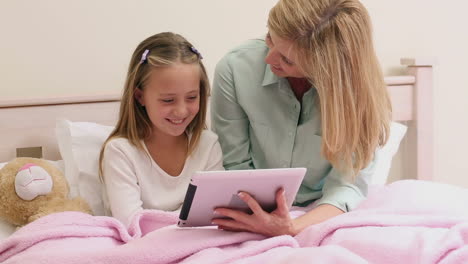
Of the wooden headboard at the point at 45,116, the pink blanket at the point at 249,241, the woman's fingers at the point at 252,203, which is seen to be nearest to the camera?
the pink blanket at the point at 249,241

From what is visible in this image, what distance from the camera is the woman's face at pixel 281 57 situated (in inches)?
53.6

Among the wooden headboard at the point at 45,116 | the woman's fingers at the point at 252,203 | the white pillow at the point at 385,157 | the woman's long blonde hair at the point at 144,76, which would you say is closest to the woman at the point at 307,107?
the woman's fingers at the point at 252,203

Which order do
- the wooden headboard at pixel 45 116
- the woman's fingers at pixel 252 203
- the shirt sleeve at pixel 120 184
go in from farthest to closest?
the wooden headboard at pixel 45 116, the shirt sleeve at pixel 120 184, the woman's fingers at pixel 252 203

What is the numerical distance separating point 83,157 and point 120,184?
0.20 meters

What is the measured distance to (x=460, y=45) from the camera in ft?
7.48

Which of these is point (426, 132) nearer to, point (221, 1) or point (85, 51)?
point (221, 1)

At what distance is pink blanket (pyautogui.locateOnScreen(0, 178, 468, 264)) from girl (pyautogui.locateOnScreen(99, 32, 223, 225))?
0.14 meters

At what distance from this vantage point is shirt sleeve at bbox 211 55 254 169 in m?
1.59

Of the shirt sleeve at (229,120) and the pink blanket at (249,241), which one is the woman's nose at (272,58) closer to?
the shirt sleeve at (229,120)

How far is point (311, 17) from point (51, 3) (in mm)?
847

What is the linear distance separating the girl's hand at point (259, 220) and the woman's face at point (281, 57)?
30cm

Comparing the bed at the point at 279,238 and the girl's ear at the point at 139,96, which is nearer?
the bed at the point at 279,238

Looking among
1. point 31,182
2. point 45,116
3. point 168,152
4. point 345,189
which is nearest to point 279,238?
point 345,189

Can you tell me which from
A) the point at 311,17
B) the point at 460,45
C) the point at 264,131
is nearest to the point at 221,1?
the point at 264,131
